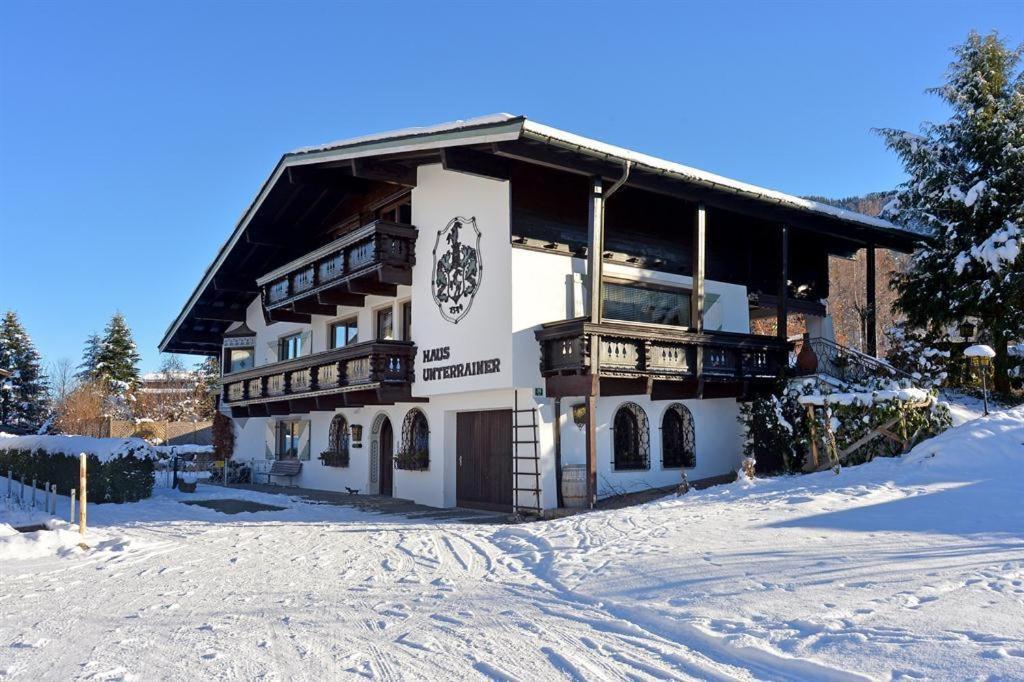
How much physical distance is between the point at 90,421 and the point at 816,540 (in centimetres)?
4724

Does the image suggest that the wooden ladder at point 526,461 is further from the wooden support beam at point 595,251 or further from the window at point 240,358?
the window at point 240,358

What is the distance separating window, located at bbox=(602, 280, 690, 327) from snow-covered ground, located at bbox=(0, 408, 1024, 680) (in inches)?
197

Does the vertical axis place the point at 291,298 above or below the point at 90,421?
above

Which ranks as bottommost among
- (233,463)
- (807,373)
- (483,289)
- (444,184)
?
(233,463)

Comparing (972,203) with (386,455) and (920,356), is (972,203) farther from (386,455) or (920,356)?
(386,455)

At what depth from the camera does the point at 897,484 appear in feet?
41.8

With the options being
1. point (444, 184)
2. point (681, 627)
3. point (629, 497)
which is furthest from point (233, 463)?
point (681, 627)

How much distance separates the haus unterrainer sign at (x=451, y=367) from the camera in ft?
53.2

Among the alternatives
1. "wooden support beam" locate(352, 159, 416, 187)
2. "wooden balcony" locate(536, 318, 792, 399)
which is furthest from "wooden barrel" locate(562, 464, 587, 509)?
"wooden support beam" locate(352, 159, 416, 187)

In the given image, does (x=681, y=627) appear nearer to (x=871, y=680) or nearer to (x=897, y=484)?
(x=871, y=680)

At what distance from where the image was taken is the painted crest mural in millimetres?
17000

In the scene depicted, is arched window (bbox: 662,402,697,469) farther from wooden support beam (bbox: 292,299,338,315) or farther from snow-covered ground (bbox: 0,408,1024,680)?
wooden support beam (bbox: 292,299,338,315)

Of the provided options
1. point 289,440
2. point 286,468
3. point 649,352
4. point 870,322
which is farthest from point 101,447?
point 870,322

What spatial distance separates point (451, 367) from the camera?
17469 millimetres
